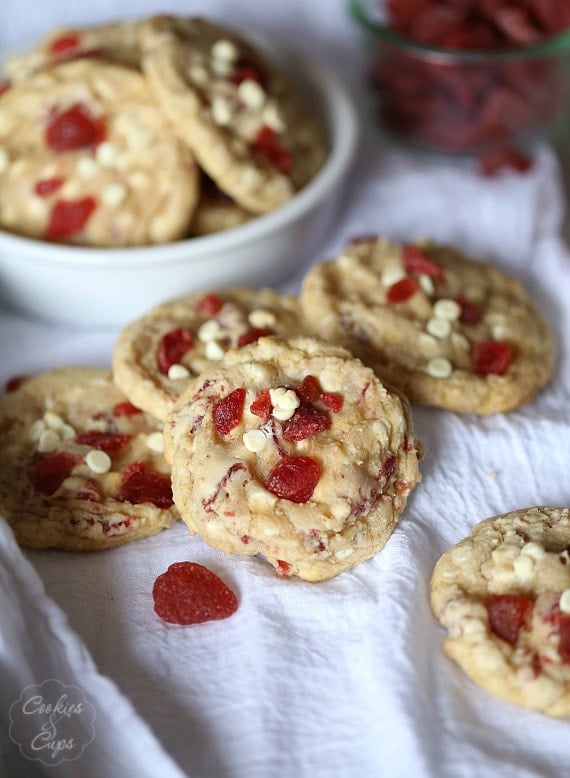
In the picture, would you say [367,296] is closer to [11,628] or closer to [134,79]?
[134,79]

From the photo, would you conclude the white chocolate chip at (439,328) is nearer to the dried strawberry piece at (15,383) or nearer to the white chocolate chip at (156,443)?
the white chocolate chip at (156,443)

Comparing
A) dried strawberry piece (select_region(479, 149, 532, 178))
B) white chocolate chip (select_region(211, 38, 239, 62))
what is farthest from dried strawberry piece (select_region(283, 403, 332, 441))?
dried strawberry piece (select_region(479, 149, 532, 178))


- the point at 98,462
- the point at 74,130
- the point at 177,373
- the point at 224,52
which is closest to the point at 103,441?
the point at 98,462

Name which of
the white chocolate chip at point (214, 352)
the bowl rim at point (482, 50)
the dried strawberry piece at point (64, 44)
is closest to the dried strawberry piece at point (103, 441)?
the white chocolate chip at point (214, 352)

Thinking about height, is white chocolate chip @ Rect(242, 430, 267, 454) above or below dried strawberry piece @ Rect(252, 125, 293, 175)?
below

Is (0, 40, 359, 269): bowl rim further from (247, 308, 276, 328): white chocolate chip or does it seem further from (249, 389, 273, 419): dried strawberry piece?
(249, 389, 273, 419): dried strawberry piece

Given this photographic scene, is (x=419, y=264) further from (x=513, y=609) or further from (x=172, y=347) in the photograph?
(x=513, y=609)
